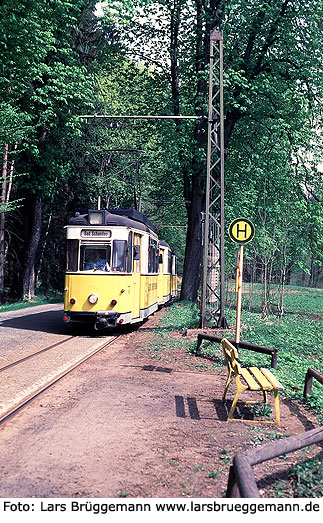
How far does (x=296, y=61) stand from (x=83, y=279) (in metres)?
12.3

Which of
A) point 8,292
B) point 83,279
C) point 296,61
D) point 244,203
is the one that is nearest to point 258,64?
point 296,61

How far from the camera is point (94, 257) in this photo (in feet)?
49.5

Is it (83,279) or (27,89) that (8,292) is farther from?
(83,279)

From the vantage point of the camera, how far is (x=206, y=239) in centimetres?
1441

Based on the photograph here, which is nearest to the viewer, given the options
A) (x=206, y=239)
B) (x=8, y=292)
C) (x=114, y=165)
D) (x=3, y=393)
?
(x=3, y=393)

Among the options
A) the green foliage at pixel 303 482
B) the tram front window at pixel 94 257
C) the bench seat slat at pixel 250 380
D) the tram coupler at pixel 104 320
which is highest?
the tram front window at pixel 94 257

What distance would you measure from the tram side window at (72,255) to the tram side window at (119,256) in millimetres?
1040

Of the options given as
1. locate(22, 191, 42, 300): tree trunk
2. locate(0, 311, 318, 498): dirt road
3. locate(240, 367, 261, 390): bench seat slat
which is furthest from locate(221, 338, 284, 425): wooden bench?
locate(22, 191, 42, 300): tree trunk

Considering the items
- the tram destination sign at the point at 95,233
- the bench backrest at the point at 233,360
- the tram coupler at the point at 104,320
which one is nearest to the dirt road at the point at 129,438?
the bench backrest at the point at 233,360

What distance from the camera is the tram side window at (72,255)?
49.3 ft

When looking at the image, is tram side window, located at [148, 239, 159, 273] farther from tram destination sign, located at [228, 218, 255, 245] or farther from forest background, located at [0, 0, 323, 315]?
tram destination sign, located at [228, 218, 255, 245]

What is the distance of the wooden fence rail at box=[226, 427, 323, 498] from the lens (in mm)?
3689

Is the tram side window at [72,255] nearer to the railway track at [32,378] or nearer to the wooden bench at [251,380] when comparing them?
the railway track at [32,378]

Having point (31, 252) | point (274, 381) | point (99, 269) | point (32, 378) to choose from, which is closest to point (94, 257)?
point (99, 269)
